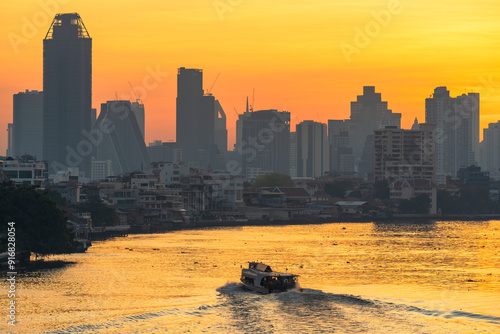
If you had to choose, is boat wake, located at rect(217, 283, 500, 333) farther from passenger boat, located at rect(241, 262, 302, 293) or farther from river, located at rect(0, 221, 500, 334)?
passenger boat, located at rect(241, 262, 302, 293)

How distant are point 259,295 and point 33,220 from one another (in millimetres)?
30998

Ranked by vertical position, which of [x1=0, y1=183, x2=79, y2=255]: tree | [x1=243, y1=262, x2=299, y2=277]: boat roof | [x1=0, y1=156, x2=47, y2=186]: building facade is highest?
[x1=0, y1=156, x2=47, y2=186]: building facade

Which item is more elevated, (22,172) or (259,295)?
(22,172)

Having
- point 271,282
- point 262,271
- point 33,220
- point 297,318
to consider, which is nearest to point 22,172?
point 33,220

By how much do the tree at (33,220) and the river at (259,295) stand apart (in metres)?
3.73

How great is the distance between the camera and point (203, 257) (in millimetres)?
93625

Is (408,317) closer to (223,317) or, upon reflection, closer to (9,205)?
(223,317)

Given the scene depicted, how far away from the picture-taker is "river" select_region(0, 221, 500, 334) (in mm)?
51031

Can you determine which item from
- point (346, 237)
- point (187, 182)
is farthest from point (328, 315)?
point (187, 182)

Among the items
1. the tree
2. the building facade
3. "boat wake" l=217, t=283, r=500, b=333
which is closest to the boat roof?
"boat wake" l=217, t=283, r=500, b=333

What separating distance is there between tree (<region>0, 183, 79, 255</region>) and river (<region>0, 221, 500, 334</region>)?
12.2ft

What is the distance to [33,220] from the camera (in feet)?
275

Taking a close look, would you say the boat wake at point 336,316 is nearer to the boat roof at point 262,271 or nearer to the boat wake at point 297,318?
the boat wake at point 297,318

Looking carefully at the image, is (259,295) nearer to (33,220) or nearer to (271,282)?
(271,282)
